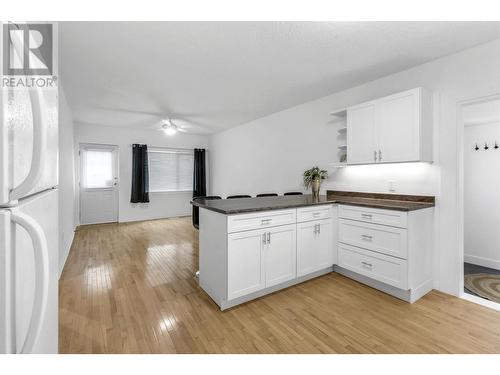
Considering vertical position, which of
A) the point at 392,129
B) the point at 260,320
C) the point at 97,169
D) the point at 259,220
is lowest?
the point at 260,320

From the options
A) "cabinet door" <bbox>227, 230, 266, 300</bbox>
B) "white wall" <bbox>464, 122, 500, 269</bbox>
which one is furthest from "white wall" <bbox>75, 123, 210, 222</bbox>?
"white wall" <bbox>464, 122, 500, 269</bbox>

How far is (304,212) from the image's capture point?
2643 millimetres

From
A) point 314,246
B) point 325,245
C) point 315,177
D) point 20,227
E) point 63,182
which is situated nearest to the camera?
point 20,227

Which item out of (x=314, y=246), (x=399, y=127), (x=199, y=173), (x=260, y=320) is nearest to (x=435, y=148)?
(x=399, y=127)

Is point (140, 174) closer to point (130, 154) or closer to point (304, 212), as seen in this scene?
point (130, 154)

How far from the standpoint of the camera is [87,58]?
2.53 m

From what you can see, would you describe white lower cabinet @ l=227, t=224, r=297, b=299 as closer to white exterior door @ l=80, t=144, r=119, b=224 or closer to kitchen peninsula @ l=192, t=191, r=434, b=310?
kitchen peninsula @ l=192, t=191, r=434, b=310

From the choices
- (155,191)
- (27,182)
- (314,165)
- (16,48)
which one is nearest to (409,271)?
(314,165)

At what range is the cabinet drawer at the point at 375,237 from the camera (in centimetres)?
234

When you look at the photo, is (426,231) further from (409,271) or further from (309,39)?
(309,39)

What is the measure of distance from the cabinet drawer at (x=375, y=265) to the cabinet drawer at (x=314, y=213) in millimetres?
434

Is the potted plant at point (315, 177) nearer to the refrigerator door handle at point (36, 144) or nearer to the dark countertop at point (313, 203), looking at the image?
the dark countertop at point (313, 203)

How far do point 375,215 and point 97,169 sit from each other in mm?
6271
